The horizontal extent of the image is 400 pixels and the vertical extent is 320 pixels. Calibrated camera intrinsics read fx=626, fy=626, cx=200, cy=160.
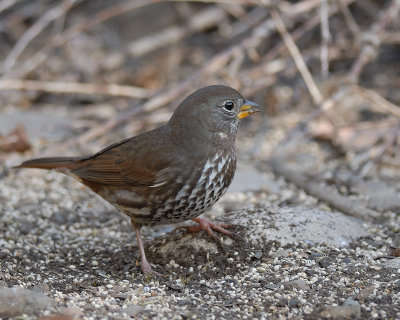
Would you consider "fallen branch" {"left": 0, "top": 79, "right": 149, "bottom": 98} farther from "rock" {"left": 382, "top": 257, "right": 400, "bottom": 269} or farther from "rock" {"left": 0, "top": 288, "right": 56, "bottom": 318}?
"rock" {"left": 0, "top": 288, "right": 56, "bottom": 318}

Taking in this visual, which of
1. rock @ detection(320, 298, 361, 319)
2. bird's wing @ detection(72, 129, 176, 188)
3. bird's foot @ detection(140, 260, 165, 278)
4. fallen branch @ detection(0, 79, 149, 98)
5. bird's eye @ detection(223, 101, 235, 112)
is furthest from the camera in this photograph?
fallen branch @ detection(0, 79, 149, 98)

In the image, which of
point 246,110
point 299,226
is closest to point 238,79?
point 246,110

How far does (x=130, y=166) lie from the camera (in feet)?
14.2

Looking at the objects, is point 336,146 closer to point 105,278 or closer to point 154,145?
point 154,145

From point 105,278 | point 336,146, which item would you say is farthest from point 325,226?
point 336,146

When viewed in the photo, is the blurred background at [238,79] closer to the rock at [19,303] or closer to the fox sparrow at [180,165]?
the fox sparrow at [180,165]

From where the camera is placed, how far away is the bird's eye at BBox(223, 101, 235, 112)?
4.32m

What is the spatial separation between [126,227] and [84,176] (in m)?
0.66

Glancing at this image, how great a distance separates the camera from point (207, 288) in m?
3.70

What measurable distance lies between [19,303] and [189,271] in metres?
1.21

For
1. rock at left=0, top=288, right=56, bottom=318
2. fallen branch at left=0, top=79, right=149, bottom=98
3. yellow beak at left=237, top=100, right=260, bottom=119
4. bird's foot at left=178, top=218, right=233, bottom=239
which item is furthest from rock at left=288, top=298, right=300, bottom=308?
Answer: fallen branch at left=0, top=79, right=149, bottom=98

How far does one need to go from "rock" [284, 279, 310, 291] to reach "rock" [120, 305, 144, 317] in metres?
0.86

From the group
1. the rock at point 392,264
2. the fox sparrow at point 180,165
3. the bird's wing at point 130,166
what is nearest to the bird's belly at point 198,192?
the fox sparrow at point 180,165

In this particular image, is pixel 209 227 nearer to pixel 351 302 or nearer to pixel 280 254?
pixel 280 254
